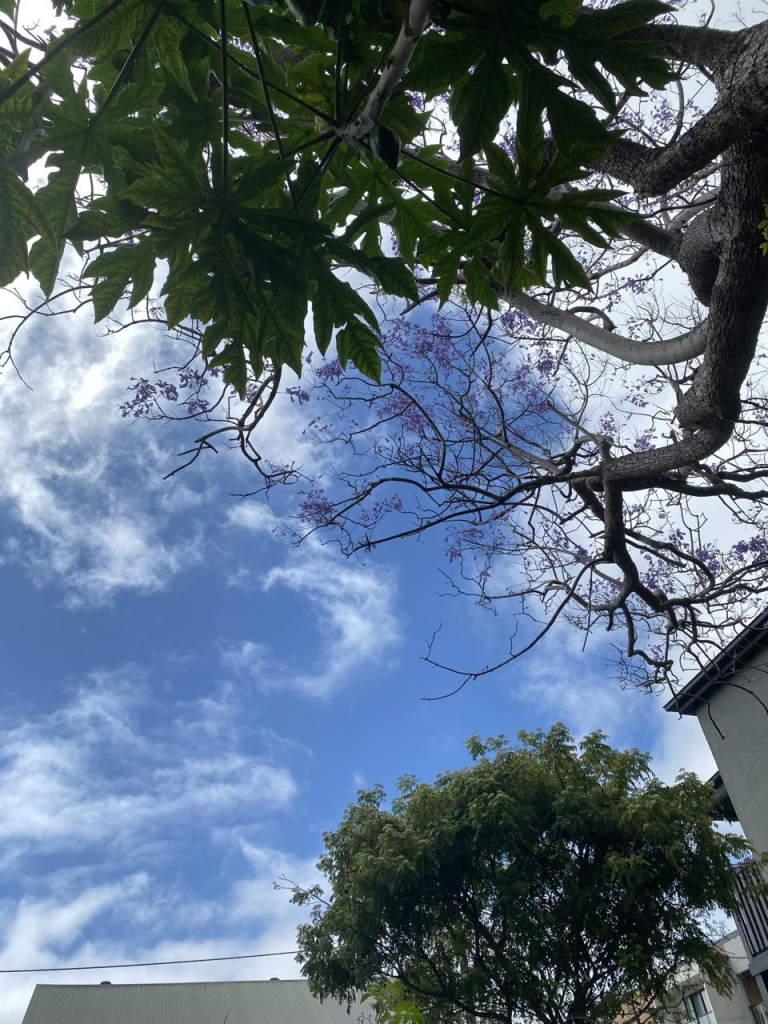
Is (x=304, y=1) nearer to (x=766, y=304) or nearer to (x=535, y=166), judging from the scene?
(x=535, y=166)

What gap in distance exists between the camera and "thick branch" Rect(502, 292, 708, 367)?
3.06m

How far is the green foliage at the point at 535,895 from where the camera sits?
7480 millimetres

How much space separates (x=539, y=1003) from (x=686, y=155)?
8004mm

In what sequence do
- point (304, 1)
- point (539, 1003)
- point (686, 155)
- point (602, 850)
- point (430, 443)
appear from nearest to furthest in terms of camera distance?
point (304, 1) < point (686, 155) < point (430, 443) < point (539, 1003) < point (602, 850)

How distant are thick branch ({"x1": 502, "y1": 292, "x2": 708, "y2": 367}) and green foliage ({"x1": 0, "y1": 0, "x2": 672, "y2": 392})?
159 cm

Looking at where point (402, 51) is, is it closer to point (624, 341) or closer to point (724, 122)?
point (724, 122)

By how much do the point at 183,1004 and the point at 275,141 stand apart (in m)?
19.4

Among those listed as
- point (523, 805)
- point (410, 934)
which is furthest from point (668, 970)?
point (410, 934)

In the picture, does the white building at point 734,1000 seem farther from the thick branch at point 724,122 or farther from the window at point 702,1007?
the thick branch at point 724,122

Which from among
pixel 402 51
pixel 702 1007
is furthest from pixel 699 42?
pixel 702 1007

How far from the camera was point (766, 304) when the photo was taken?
2547 mm

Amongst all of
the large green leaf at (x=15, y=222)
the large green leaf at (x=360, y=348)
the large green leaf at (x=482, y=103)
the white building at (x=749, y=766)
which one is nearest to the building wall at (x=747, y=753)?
the white building at (x=749, y=766)

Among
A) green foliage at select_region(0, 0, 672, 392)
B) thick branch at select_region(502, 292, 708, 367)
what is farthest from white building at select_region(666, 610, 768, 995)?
green foliage at select_region(0, 0, 672, 392)

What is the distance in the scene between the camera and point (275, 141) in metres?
1.18
